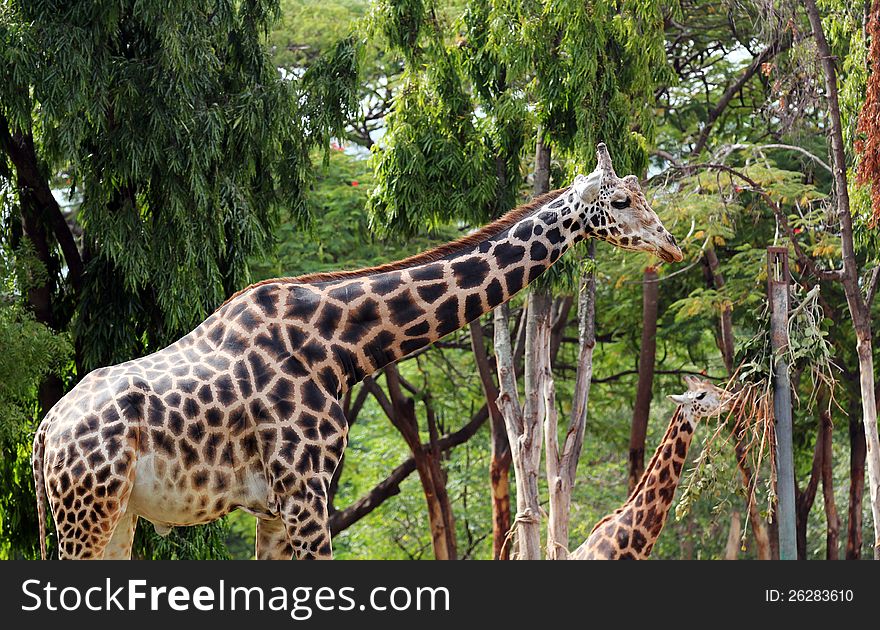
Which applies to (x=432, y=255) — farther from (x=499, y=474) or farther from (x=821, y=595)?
(x=499, y=474)

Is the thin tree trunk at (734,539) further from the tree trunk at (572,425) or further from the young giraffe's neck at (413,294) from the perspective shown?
the young giraffe's neck at (413,294)

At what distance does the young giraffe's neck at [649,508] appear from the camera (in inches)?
318

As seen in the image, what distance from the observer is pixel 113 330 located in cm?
1178

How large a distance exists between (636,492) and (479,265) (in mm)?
2171

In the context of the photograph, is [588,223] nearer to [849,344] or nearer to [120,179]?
[120,179]

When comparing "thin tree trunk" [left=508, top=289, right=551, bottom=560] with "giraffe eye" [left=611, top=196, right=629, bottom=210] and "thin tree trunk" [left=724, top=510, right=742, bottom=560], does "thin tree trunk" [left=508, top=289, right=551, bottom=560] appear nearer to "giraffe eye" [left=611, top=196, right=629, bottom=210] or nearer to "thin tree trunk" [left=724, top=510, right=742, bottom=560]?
"giraffe eye" [left=611, top=196, right=629, bottom=210]

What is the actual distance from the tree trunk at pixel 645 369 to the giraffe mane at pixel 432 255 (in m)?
8.94

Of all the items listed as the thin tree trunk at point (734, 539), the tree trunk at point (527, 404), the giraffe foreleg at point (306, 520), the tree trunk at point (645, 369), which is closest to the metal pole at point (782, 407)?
the giraffe foreleg at point (306, 520)

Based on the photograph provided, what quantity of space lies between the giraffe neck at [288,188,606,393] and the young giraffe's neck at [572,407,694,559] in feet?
5.97

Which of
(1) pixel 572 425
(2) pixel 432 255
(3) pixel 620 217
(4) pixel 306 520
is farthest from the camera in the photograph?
(1) pixel 572 425

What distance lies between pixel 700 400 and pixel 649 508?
75 cm

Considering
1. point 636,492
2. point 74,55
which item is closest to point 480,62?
point 74,55

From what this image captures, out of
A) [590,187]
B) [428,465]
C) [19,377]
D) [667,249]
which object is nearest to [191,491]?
[590,187]

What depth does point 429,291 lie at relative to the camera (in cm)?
682
